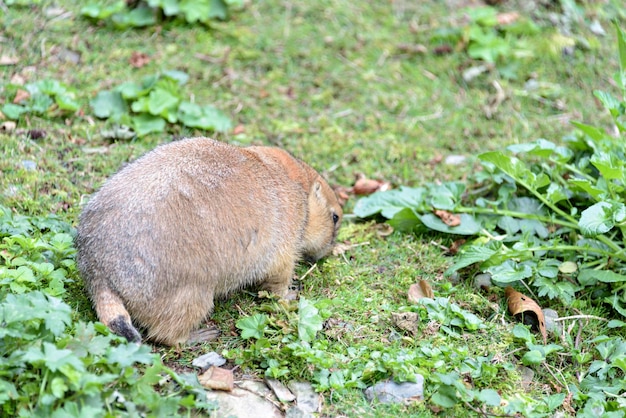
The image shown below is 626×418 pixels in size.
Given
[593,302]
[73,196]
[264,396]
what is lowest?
[593,302]

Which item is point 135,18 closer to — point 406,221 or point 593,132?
point 406,221

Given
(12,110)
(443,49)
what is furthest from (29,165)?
(443,49)

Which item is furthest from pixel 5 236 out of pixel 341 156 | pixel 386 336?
pixel 341 156

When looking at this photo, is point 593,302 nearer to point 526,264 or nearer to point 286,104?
point 526,264

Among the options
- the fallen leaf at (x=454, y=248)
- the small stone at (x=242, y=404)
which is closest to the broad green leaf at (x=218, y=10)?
the fallen leaf at (x=454, y=248)

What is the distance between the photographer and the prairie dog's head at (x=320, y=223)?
5.66 m

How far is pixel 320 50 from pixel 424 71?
1.17m

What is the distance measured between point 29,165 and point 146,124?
1.18 m

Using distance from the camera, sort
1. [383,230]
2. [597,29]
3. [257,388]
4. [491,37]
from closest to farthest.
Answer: [257,388]
[383,230]
[491,37]
[597,29]

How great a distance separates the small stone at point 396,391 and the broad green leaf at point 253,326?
2.48 ft

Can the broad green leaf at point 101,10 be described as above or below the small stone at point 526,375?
above

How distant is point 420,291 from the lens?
17.9 ft

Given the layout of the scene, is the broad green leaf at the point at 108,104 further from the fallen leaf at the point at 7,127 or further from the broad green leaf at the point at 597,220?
the broad green leaf at the point at 597,220

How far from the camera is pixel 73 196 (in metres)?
5.86
